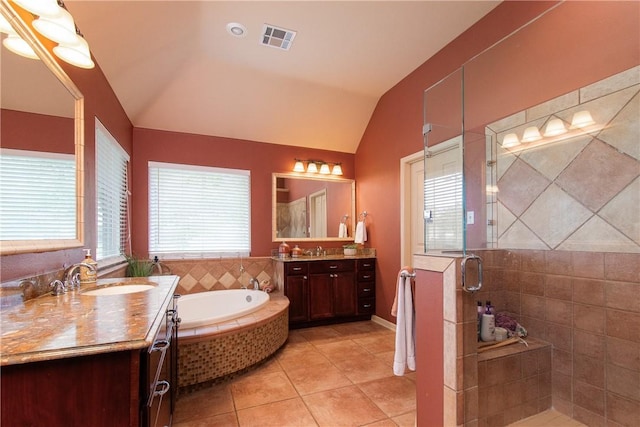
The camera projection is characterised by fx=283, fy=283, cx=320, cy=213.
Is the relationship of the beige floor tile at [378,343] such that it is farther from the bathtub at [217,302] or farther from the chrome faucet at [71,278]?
the chrome faucet at [71,278]

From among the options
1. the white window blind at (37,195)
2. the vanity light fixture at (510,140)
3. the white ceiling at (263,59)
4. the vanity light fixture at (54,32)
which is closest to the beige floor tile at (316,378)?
the white window blind at (37,195)

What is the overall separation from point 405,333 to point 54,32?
2.61 m

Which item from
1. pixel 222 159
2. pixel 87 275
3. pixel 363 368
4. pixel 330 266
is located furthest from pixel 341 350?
pixel 222 159

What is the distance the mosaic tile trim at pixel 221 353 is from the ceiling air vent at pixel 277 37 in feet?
8.79

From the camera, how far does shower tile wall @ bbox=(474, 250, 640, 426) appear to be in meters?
1.61

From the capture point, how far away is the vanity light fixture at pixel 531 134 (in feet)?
6.86

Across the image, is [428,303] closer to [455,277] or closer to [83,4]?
[455,277]

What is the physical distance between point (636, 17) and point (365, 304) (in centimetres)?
350

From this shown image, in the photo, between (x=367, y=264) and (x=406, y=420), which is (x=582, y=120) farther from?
(x=367, y=264)

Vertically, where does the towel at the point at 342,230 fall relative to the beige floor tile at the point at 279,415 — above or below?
above

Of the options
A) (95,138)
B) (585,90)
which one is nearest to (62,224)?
(95,138)

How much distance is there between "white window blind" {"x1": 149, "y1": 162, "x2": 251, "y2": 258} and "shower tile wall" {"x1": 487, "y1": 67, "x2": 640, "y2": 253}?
9.76ft

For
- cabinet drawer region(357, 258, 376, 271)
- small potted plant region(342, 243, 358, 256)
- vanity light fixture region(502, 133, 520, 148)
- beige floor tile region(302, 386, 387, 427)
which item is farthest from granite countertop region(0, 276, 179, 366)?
small potted plant region(342, 243, 358, 256)

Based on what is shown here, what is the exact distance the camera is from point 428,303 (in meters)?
1.64
